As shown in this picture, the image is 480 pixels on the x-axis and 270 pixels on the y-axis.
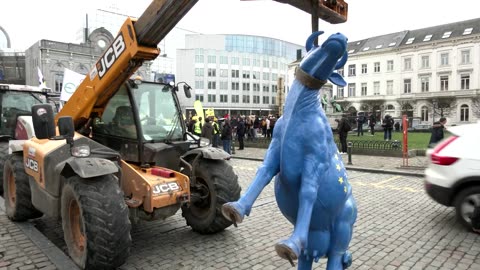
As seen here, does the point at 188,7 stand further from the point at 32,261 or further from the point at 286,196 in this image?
the point at 32,261

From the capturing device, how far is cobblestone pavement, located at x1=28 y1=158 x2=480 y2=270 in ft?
14.9

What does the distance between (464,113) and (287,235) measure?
62880 millimetres

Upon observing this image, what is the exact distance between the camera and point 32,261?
446 centimetres

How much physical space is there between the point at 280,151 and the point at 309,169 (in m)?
0.28

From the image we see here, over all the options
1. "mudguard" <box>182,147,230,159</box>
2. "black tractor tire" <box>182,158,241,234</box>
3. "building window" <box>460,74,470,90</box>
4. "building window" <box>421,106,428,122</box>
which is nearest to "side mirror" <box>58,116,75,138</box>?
"mudguard" <box>182,147,230,159</box>

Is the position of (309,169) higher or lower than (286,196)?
higher

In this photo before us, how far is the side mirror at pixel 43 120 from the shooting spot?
4641 millimetres

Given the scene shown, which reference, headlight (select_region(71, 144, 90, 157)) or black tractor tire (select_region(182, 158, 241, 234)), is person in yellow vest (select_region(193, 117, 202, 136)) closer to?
black tractor tire (select_region(182, 158, 241, 234))

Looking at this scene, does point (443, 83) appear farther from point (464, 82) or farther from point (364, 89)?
point (364, 89)

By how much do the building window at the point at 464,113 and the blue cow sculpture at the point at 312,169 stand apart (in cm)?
6501

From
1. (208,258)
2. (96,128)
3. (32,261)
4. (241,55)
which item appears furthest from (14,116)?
(241,55)

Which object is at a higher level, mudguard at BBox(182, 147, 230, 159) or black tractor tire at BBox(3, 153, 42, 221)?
mudguard at BBox(182, 147, 230, 159)

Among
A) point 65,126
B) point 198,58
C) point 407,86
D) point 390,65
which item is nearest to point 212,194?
point 65,126

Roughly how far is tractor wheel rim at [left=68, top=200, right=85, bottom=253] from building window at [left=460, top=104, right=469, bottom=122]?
6487 centimetres
